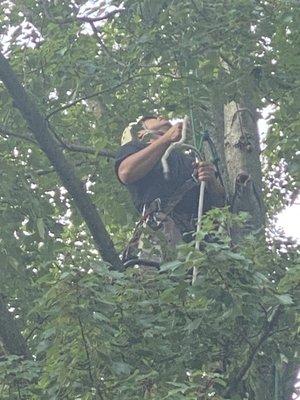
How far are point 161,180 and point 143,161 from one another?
29 centimetres

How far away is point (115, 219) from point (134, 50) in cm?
219

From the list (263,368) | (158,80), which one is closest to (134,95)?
(158,80)

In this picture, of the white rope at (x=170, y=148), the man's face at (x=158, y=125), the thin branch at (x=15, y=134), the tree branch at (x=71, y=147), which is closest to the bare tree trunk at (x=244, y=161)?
the man's face at (x=158, y=125)

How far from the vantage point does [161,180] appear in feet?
28.6

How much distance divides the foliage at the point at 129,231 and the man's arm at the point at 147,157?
0.22 m

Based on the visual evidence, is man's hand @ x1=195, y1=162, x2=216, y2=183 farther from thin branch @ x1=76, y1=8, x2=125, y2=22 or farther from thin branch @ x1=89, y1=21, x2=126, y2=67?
thin branch @ x1=76, y1=8, x2=125, y2=22

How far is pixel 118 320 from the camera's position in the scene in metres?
6.67

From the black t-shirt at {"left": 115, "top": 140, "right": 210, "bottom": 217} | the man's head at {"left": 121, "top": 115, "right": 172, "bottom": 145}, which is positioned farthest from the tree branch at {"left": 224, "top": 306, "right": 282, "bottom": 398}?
the man's head at {"left": 121, "top": 115, "right": 172, "bottom": 145}

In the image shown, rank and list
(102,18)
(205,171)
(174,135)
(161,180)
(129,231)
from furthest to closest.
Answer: (129,231), (102,18), (161,180), (174,135), (205,171)

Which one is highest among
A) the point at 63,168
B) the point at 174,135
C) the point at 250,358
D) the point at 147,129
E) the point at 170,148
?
the point at 147,129

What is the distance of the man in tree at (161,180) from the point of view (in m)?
8.46

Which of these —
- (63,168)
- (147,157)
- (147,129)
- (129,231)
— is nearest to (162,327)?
(63,168)

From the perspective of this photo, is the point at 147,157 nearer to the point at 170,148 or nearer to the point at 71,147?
the point at 170,148

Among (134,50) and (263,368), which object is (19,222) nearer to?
(134,50)
